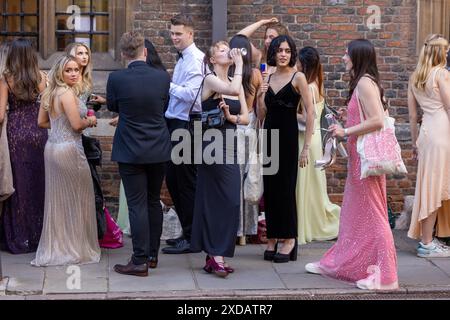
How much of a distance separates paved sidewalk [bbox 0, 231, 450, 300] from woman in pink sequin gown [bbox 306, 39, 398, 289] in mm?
159

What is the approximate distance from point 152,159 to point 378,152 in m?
1.84

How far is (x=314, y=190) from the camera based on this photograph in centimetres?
986

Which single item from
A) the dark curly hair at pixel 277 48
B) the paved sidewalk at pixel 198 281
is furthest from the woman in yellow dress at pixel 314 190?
the dark curly hair at pixel 277 48

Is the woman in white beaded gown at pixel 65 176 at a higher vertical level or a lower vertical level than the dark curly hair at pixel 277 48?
lower

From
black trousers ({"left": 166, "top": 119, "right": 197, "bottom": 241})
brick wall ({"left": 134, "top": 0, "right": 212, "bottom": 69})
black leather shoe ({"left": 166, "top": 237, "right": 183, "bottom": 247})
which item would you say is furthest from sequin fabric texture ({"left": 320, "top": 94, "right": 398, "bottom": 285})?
brick wall ({"left": 134, "top": 0, "right": 212, "bottom": 69})

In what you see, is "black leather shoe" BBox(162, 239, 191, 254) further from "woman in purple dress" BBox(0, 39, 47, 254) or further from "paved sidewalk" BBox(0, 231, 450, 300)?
"woman in purple dress" BBox(0, 39, 47, 254)

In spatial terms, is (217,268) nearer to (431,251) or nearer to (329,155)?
(329,155)

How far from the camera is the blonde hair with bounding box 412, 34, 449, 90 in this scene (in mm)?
9156

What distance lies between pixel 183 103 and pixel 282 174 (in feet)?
3.81

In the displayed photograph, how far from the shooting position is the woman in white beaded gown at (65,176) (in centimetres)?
859

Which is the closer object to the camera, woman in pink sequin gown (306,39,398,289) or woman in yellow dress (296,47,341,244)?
woman in pink sequin gown (306,39,398,289)

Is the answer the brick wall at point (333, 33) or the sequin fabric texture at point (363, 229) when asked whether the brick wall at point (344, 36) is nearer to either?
the brick wall at point (333, 33)

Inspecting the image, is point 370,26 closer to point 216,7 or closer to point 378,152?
point 216,7

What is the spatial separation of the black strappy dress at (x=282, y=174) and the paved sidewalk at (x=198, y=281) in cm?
35
